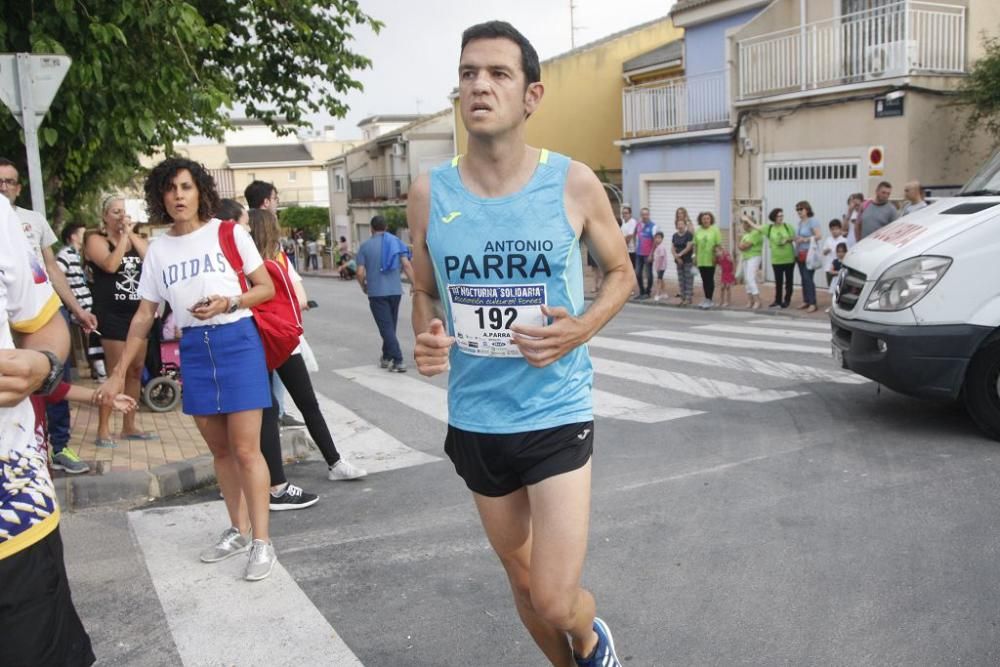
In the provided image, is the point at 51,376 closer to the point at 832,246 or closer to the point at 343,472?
the point at 343,472

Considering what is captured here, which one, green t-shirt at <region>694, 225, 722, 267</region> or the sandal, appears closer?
the sandal

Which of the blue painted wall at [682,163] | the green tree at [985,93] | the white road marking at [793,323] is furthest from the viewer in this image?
the blue painted wall at [682,163]

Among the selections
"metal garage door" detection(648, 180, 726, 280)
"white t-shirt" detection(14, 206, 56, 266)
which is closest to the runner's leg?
"white t-shirt" detection(14, 206, 56, 266)

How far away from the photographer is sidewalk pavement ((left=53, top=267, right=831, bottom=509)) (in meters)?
6.08

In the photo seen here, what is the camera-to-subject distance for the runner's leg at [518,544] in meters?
3.18

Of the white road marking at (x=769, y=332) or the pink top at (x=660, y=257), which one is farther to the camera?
the pink top at (x=660, y=257)

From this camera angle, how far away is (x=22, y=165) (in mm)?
11391

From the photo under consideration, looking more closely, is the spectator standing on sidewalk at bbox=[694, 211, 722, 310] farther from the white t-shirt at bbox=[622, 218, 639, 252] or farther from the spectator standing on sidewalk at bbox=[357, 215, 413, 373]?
the spectator standing on sidewalk at bbox=[357, 215, 413, 373]

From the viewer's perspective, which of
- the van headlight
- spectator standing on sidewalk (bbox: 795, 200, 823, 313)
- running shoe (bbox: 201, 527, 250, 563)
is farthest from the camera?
spectator standing on sidewalk (bbox: 795, 200, 823, 313)

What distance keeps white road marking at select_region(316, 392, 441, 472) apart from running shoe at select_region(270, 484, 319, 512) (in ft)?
3.10

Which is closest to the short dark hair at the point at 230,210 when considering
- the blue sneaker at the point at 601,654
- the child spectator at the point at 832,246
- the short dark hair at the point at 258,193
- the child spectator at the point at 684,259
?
the short dark hair at the point at 258,193

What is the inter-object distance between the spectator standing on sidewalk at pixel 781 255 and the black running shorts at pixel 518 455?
1370cm

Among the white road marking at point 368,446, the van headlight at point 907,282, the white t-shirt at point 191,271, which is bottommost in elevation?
the white road marking at point 368,446

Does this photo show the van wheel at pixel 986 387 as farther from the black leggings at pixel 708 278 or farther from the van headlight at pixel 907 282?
the black leggings at pixel 708 278
